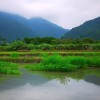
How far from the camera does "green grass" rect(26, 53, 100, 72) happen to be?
13.0 metres

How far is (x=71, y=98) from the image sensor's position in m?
7.01

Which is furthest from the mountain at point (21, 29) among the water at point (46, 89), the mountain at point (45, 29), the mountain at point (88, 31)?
the water at point (46, 89)

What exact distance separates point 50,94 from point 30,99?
2.93 feet

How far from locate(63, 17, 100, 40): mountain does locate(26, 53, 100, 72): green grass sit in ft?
162

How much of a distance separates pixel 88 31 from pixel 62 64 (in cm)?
5832

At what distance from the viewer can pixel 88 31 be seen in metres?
70.3

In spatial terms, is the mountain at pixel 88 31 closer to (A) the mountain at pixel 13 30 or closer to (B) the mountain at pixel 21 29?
(B) the mountain at pixel 21 29

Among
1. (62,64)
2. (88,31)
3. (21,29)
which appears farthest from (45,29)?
(62,64)

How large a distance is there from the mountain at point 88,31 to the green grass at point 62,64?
49267 mm

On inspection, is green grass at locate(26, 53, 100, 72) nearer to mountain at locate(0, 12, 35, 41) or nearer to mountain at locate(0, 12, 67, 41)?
mountain at locate(0, 12, 67, 41)

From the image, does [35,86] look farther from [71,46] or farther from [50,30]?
[50,30]

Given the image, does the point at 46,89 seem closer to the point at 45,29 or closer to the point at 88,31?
the point at 88,31

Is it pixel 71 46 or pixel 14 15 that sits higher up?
pixel 14 15

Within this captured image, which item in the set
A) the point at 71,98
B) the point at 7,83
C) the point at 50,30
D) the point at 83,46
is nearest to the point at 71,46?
the point at 83,46
